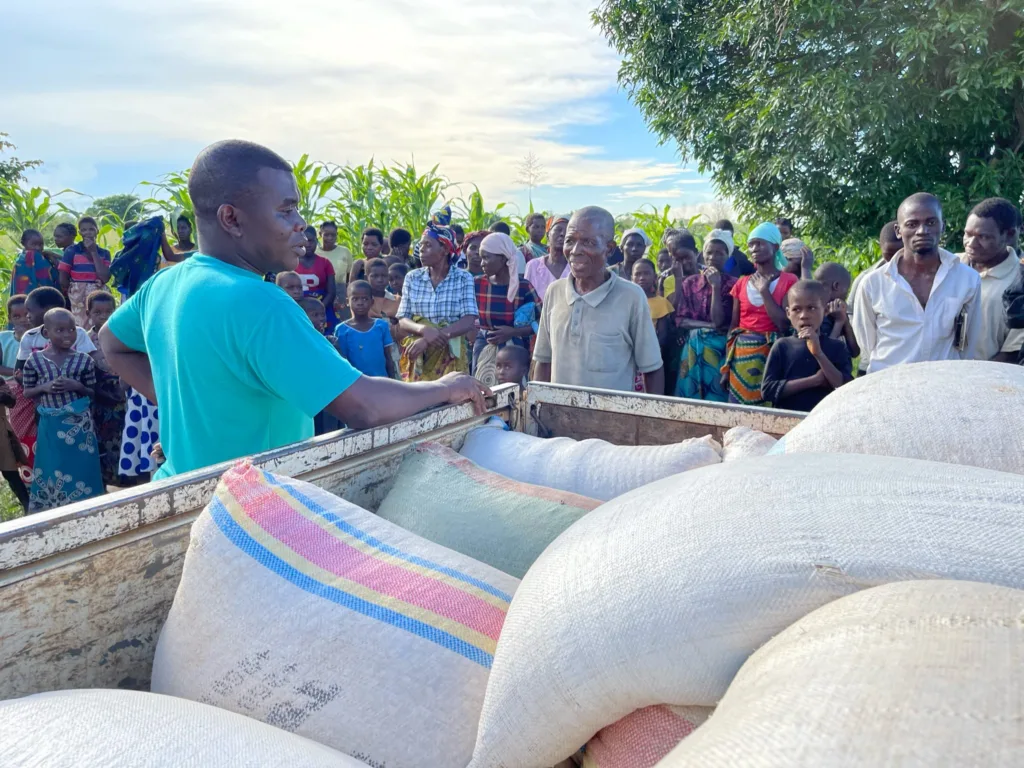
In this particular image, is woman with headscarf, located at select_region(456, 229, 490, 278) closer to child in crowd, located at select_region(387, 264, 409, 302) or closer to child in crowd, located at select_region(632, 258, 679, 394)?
child in crowd, located at select_region(387, 264, 409, 302)

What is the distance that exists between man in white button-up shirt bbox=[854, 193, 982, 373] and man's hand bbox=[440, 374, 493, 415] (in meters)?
2.15

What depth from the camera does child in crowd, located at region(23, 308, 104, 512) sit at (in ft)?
13.4

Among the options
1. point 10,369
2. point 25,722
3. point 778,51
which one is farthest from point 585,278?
point 778,51

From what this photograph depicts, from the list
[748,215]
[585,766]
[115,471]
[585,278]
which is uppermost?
[748,215]

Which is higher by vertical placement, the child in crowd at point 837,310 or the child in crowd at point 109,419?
A: the child in crowd at point 837,310

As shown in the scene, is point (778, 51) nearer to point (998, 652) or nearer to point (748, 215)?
point (748, 215)

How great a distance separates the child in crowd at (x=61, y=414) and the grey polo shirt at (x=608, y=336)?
8.68 feet

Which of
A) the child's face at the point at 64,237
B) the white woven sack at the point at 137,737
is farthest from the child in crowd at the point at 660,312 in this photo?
the child's face at the point at 64,237

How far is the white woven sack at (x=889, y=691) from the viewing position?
1.92ft

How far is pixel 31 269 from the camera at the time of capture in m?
7.91

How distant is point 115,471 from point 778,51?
9.68 meters

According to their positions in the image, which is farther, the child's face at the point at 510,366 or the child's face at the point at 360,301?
the child's face at the point at 360,301

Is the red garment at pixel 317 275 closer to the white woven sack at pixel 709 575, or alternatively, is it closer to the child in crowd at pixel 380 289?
the child in crowd at pixel 380 289

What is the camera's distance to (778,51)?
10289 mm
